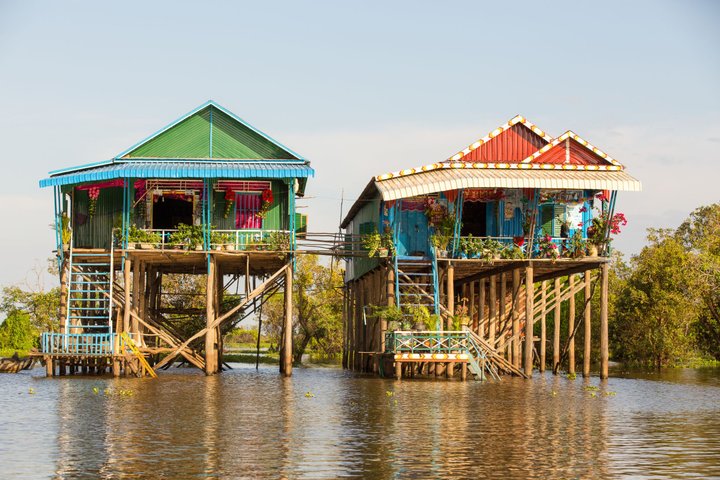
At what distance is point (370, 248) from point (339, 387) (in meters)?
5.77

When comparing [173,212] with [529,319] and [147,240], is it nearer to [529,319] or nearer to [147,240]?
[147,240]

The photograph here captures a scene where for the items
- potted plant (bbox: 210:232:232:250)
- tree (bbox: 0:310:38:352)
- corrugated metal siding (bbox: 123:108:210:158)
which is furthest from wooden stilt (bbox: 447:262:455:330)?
tree (bbox: 0:310:38:352)

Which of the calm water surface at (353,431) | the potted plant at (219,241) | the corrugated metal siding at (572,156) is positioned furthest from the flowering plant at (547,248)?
the potted plant at (219,241)

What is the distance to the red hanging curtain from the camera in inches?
1591

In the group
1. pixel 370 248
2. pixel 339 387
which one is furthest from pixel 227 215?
pixel 339 387

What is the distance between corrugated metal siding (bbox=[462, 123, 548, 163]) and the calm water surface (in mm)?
9365

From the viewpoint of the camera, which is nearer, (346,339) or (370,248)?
(370,248)

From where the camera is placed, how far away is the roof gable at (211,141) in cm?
3988

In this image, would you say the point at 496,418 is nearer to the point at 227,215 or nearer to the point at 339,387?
the point at 339,387

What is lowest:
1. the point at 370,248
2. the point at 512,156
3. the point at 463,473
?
the point at 463,473

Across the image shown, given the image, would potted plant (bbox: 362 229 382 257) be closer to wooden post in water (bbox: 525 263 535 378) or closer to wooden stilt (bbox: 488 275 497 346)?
wooden post in water (bbox: 525 263 535 378)

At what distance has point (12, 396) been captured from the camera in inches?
1185

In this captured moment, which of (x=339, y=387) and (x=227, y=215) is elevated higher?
(x=227, y=215)

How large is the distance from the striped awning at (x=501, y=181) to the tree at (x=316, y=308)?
24628mm
